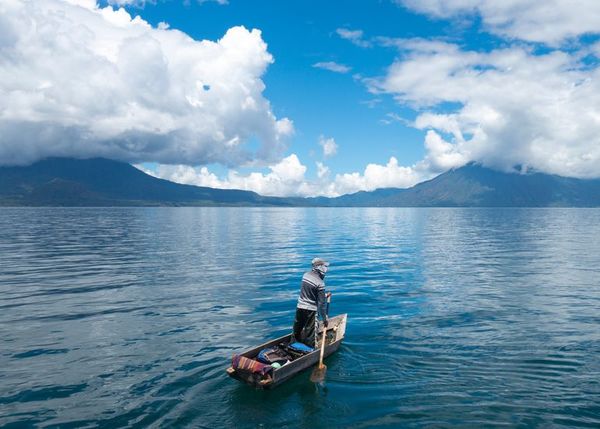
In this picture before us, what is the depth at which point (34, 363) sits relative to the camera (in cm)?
1714

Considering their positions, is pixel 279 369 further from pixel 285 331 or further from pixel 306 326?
pixel 285 331

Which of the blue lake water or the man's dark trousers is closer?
the blue lake water

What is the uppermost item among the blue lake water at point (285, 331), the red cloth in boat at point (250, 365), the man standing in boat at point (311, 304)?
the man standing in boat at point (311, 304)

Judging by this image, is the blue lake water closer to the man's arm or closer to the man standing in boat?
the man standing in boat

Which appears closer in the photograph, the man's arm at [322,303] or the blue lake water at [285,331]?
the blue lake water at [285,331]

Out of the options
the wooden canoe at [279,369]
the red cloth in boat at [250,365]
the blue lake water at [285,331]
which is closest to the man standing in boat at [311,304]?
the wooden canoe at [279,369]

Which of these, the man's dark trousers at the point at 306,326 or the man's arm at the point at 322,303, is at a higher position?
the man's arm at the point at 322,303

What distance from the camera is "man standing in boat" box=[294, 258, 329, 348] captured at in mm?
17219

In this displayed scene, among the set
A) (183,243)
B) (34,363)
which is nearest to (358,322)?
(34,363)

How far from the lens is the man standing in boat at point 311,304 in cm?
1722

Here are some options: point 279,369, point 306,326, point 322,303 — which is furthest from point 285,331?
point 279,369

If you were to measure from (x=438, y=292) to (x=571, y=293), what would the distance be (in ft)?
33.0

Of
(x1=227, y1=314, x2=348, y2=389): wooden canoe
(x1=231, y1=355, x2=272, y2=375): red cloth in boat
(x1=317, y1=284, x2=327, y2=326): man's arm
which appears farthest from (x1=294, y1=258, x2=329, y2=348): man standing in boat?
(x1=231, y1=355, x2=272, y2=375): red cloth in boat

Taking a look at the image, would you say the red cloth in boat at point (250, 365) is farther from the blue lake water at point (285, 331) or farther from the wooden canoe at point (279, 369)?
the blue lake water at point (285, 331)
